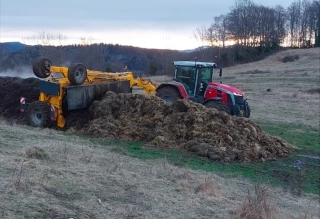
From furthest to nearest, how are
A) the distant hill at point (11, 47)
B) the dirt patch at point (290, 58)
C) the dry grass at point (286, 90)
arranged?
the dirt patch at point (290, 58) → the distant hill at point (11, 47) → the dry grass at point (286, 90)

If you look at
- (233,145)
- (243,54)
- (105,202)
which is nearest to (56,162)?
(105,202)

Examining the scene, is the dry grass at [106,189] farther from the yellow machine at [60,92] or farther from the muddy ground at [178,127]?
the yellow machine at [60,92]

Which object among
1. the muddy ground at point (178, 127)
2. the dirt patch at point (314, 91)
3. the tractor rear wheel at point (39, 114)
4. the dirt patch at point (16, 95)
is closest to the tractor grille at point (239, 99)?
the muddy ground at point (178, 127)

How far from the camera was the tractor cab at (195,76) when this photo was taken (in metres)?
17.7

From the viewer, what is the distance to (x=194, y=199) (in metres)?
7.57

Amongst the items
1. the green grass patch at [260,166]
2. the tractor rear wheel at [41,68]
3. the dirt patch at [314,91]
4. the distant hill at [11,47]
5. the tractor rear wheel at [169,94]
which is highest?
the distant hill at [11,47]

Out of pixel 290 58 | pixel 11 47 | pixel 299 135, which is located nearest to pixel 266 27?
pixel 290 58

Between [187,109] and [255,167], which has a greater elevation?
[187,109]

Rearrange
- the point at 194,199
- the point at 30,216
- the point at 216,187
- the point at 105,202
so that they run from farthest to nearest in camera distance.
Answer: the point at 216,187
the point at 194,199
the point at 105,202
the point at 30,216

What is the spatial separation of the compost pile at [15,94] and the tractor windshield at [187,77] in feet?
17.3

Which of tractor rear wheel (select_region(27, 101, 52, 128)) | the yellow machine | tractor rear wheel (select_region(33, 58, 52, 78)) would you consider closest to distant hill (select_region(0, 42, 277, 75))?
tractor rear wheel (select_region(33, 58, 52, 78))

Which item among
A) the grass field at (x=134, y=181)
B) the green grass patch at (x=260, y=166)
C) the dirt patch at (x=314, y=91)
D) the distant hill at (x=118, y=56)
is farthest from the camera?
the distant hill at (x=118, y=56)

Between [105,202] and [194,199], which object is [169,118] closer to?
[194,199]

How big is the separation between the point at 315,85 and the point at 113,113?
28.3 m
